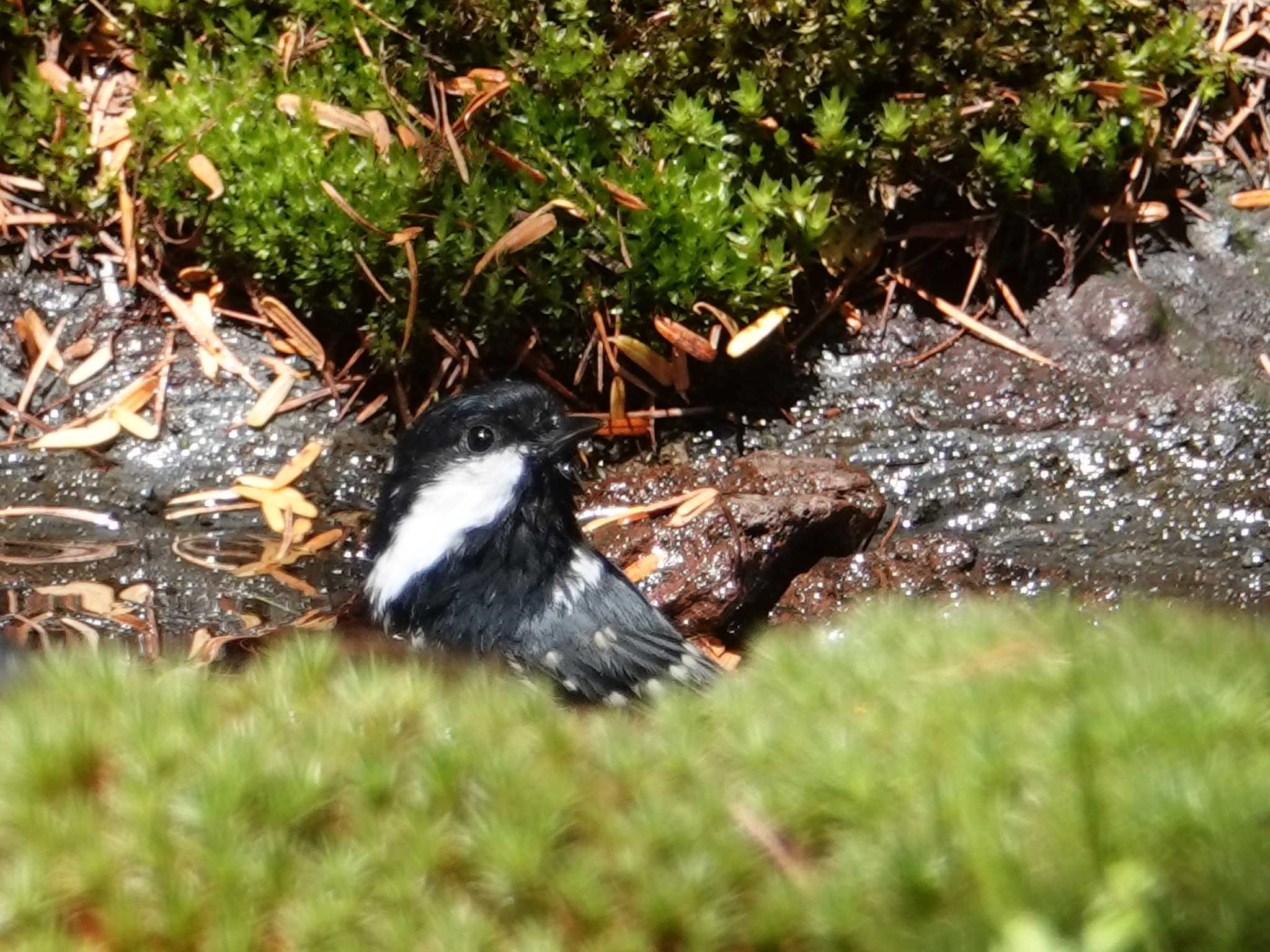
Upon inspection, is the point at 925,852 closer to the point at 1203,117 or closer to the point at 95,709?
the point at 95,709

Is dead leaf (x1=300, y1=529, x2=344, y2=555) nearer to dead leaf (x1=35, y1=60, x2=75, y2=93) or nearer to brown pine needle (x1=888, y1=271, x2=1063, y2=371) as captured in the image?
dead leaf (x1=35, y1=60, x2=75, y2=93)

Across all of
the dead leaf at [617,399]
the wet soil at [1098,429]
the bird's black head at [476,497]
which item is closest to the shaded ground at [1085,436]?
the wet soil at [1098,429]

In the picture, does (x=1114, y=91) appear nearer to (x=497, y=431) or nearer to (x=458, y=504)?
(x=497, y=431)

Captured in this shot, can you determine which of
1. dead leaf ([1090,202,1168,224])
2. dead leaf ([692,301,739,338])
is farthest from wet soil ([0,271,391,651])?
dead leaf ([1090,202,1168,224])

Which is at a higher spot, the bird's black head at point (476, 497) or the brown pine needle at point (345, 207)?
the brown pine needle at point (345, 207)

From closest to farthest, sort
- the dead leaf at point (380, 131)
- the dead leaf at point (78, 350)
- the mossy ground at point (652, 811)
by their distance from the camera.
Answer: the mossy ground at point (652, 811) → the dead leaf at point (380, 131) → the dead leaf at point (78, 350)

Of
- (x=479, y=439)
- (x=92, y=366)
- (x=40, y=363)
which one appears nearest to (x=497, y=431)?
(x=479, y=439)

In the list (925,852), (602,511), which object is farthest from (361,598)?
(925,852)

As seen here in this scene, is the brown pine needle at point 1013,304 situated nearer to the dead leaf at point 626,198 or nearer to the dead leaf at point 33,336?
the dead leaf at point 626,198
